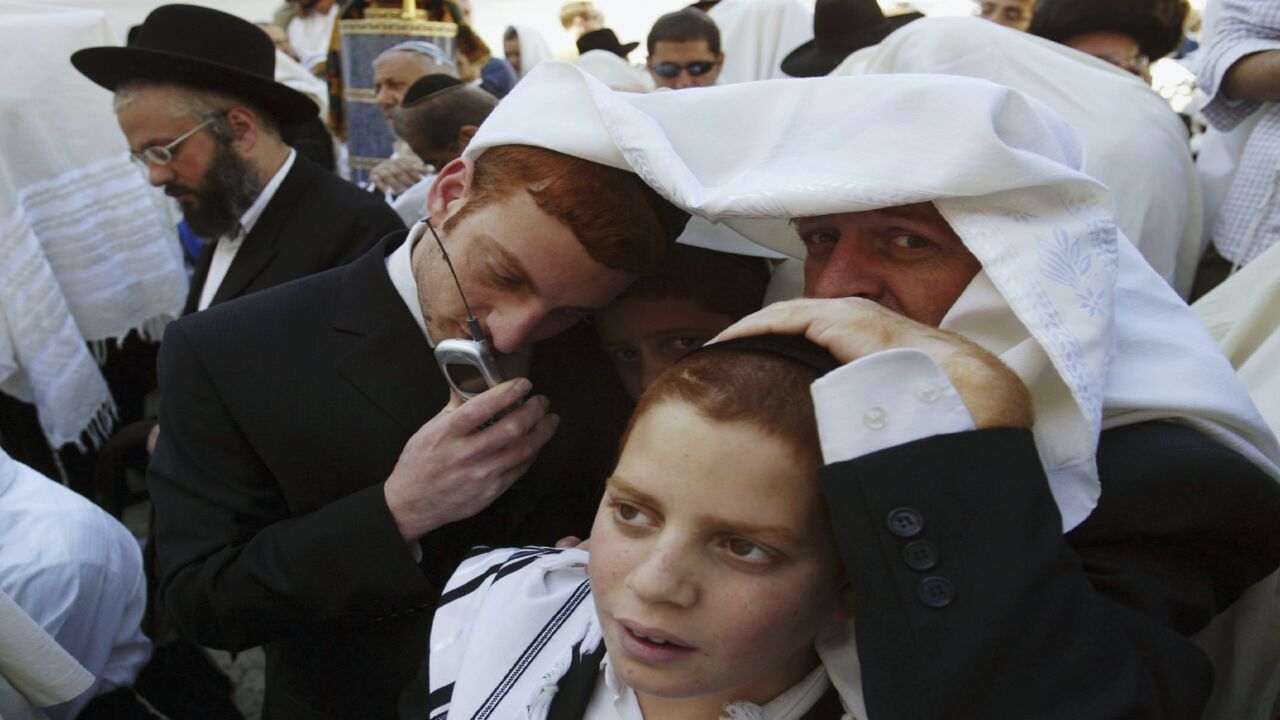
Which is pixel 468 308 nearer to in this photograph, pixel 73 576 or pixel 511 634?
pixel 511 634

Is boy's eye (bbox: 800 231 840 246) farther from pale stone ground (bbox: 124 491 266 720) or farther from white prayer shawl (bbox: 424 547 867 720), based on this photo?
pale stone ground (bbox: 124 491 266 720)

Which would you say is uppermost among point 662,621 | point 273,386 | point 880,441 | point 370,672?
point 880,441

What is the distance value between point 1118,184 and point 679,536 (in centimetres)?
233

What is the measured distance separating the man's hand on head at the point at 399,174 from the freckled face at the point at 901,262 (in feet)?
13.2

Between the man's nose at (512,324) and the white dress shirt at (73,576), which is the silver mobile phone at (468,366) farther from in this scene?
the white dress shirt at (73,576)

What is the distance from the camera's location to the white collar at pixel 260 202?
12.7 ft

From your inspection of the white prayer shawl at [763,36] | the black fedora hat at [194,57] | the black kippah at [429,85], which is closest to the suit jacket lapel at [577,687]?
the black fedora hat at [194,57]

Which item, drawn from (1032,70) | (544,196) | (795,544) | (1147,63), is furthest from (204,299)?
(1147,63)

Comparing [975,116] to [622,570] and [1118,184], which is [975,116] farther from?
[1118,184]

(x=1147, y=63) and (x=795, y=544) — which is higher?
(x=795, y=544)

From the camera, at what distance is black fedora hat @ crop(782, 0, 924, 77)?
418 cm

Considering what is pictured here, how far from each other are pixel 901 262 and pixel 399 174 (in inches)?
164

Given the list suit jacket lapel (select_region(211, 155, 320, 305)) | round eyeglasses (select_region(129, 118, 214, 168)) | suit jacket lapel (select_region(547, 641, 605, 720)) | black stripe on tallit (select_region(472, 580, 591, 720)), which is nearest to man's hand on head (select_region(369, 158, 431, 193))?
suit jacket lapel (select_region(211, 155, 320, 305))

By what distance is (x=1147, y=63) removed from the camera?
347 cm
